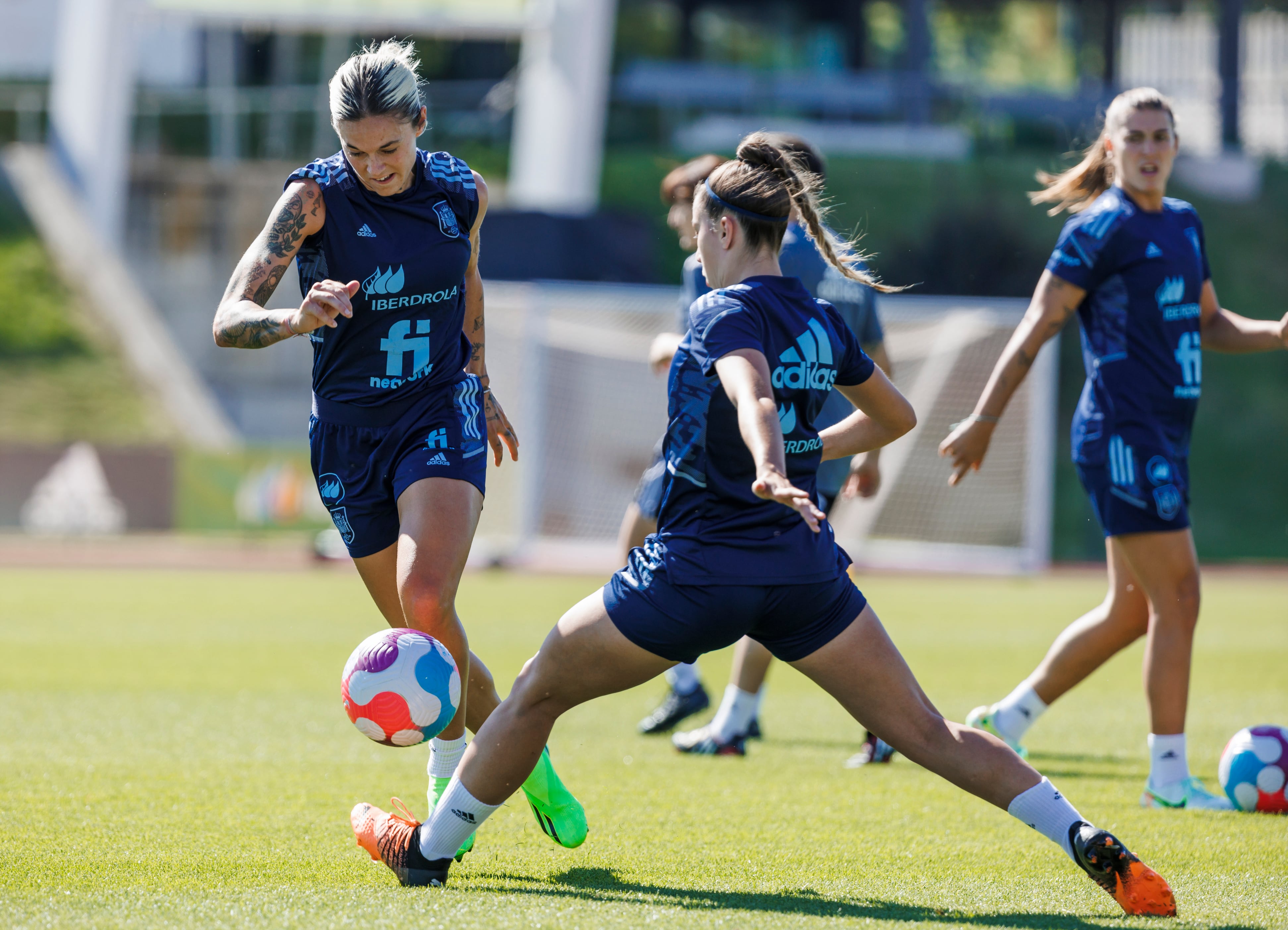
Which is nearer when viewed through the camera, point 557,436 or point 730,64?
point 557,436

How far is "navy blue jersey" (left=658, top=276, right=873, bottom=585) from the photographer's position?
333 cm

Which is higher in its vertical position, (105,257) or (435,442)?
(105,257)

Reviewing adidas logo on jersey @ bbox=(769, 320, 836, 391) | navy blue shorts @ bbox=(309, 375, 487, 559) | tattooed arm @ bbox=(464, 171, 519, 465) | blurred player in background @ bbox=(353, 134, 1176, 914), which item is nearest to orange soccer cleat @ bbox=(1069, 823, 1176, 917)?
blurred player in background @ bbox=(353, 134, 1176, 914)

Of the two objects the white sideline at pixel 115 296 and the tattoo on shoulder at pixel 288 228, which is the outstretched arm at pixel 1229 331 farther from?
the white sideline at pixel 115 296

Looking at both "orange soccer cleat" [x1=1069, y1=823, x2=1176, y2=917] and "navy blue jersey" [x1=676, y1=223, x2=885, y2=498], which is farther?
"navy blue jersey" [x1=676, y1=223, x2=885, y2=498]

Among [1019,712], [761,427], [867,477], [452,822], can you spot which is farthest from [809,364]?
[1019,712]

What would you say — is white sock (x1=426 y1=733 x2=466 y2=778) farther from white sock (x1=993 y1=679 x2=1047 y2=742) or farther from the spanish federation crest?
white sock (x1=993 y1=679 x2=1047 y2=742)

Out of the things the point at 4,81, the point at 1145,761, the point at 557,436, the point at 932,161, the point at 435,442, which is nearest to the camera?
the point at 435,442

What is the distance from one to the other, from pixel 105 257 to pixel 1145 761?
27.7 metres

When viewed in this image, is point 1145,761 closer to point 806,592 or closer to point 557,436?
point 806,592

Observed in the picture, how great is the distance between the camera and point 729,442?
3346 millimetres

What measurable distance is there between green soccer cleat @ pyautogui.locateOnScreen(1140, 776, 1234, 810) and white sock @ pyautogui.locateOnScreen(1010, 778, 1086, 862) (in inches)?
65.0

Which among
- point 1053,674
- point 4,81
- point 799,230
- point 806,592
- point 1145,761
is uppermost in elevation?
point 4,81

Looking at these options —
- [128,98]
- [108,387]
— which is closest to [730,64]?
[128,98]
